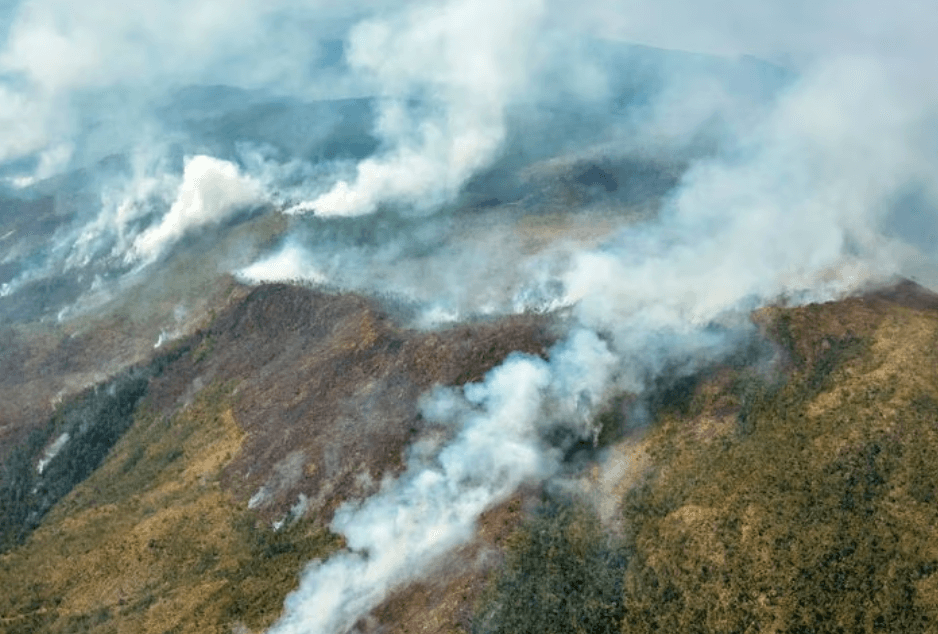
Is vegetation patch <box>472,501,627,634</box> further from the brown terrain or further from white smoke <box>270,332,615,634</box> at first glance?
white smoke <box>270,332,615,634</box>

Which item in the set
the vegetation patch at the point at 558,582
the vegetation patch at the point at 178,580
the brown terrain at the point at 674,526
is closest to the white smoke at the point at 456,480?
the brown terrain at the point at 674,526

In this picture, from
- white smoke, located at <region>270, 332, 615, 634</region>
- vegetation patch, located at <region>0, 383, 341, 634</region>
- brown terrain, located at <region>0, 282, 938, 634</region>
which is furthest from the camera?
vegetation patch, located at <region>0, 383, 341, 634</region>

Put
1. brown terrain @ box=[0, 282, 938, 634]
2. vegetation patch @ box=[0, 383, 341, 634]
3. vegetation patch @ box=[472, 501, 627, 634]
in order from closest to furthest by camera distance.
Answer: brown terrain @ box=[0, 282, 938, 634] < vegetation patch @ box=[472, 501, 627, 634] < vegetation patch @ box=[0, 383, 341, 634]

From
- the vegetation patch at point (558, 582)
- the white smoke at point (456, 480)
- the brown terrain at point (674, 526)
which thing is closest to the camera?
the brown terrain at point (674, 526)

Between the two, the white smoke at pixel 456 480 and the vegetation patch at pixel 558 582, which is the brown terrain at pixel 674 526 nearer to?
the vegetation patch at pixel 558 582

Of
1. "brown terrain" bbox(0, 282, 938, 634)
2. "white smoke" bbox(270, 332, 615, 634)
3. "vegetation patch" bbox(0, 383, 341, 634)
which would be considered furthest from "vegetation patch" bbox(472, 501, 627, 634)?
"vegetation patch" bbox(0, 383, 341, 634)

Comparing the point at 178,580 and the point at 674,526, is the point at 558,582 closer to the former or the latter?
the point at 674,526

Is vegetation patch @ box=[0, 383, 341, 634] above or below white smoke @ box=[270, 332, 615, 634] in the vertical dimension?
below

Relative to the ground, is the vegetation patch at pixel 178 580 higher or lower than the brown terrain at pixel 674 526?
lower

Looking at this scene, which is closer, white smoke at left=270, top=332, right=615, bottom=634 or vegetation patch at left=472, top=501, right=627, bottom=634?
vegetation patch at left=472, top=501, right=627, bottom=634

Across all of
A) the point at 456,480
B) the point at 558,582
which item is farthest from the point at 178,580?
the point at 558,582

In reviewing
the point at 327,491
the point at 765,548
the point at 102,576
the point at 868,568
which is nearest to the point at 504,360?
the point at 327,491
